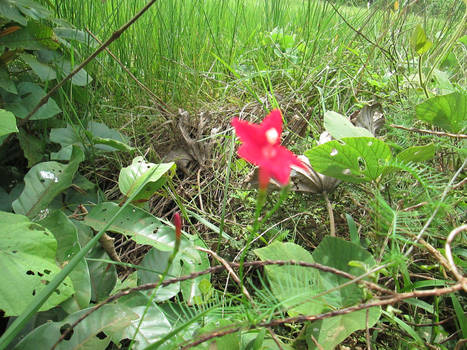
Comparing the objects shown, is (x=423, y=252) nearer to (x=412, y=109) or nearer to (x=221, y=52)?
(x=412, y=109)

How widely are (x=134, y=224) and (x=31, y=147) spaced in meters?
0.39

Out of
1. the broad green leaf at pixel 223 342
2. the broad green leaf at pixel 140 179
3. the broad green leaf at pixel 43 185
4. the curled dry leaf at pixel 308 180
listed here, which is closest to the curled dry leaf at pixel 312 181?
the curled dry leaf at pixel 308 180

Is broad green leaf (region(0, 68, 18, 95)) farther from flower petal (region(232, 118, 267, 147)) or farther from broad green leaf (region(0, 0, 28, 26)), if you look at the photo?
flower petal (region(232, 118, 267, 147))

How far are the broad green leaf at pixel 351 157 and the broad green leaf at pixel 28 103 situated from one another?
2.06 feet

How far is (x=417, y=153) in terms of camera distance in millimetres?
676

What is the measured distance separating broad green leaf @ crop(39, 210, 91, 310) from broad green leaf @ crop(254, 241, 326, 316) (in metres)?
0.30

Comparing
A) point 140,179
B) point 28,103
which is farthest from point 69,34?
point 140,179

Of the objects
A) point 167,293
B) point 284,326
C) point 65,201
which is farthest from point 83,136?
point 284,326

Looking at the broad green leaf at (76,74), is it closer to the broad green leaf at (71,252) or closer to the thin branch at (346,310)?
the broad green leaf at (71,252)

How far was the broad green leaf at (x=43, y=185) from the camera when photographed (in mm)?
723

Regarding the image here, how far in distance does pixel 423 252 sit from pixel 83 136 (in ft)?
2.90

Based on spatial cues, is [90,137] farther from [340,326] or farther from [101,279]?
[340,326]

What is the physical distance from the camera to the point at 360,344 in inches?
25.0

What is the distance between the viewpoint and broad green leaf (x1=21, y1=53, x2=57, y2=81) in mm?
870
